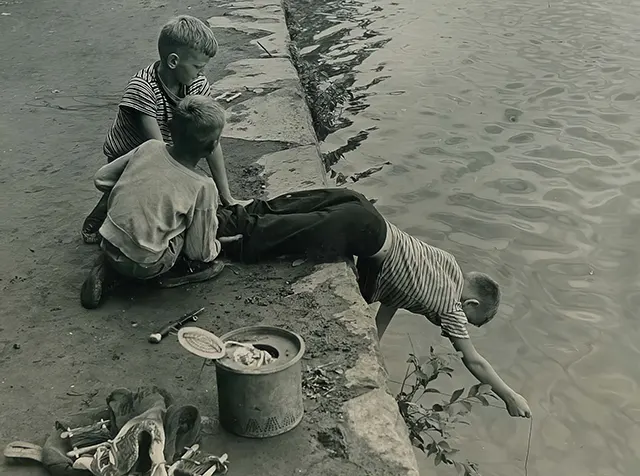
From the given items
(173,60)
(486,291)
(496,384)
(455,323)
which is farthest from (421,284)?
(173,60)

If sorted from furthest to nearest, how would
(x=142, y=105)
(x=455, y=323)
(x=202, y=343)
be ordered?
1. (x=142, y=105)
2. (x=455, y=323)
3. (x=202, y=343)

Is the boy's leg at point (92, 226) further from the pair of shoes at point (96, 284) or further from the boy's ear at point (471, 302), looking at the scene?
the boy's ear at point (471, 302)

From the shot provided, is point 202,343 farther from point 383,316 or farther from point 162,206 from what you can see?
point 383,316

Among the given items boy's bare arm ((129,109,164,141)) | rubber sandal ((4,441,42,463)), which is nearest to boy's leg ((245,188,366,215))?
boy's bare arm ((129,109,164,141))

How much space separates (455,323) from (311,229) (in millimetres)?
753

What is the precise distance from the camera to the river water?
3715 millimetres

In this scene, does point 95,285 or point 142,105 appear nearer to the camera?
point 95,285

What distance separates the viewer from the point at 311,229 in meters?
3.38

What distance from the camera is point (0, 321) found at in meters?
3.09

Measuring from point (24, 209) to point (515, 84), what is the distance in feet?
16.3

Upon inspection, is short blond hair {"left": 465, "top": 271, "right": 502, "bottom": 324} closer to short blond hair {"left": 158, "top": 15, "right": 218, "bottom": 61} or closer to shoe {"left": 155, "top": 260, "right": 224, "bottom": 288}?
shoe {"left": 155, "top": 260, "right": 224, "bottom": 288}

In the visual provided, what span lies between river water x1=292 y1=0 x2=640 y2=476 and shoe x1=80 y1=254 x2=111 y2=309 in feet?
4.77

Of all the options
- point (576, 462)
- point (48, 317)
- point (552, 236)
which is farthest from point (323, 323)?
point (552, 236)

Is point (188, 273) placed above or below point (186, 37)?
below
